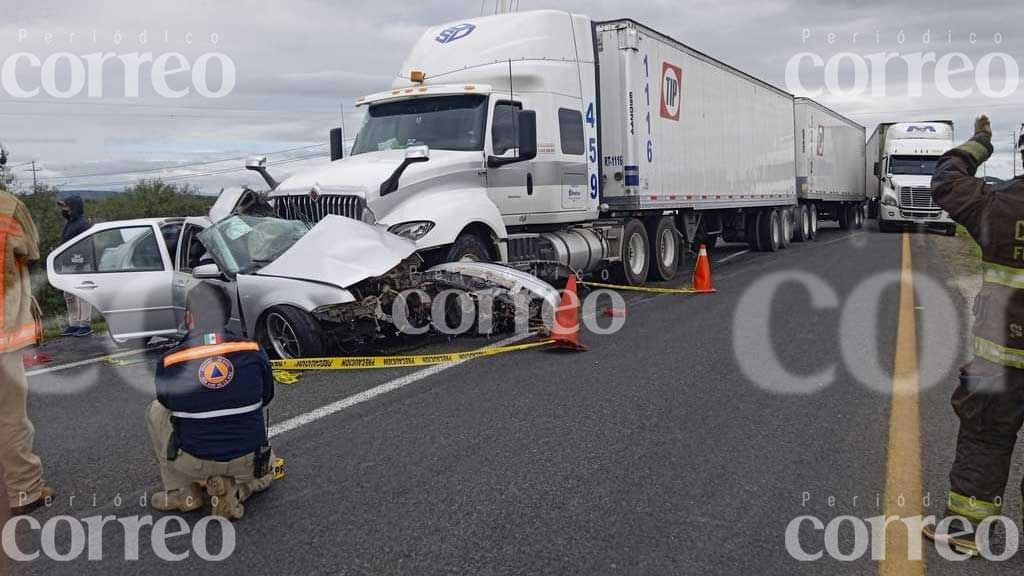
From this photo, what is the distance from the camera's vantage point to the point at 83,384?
24.4ft

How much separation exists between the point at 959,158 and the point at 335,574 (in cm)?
321

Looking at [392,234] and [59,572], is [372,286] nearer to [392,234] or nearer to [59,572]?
[392,234]

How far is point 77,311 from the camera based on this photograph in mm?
10234

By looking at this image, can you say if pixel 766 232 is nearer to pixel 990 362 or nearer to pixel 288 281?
pixel 288 281

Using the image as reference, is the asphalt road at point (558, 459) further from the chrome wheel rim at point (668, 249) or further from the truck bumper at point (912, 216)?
the truck bumper at point (912, 216)

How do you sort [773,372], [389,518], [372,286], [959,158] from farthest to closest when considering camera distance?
1. [372,286]
2. [773,372]
3. [389,518]
4. [959,158]

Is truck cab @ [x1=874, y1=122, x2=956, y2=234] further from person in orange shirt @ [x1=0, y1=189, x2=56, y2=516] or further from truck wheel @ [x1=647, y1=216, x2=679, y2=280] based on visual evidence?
person in orange shirt @ [x1=0, y1=189, x2=56, y2=516]

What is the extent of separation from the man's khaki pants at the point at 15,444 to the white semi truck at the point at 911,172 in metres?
28.0

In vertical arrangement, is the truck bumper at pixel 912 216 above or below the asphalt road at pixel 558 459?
above

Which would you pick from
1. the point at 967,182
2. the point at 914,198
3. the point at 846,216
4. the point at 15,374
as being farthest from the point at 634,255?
the point at 846,216

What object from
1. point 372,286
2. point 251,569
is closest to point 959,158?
point 251,569

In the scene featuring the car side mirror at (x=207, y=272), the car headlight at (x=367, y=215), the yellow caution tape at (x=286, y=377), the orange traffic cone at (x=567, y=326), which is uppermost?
the car headlight at (x=367, y=215)

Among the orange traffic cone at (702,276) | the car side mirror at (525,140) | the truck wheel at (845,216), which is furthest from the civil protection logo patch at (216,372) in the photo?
the truck wheel at (845,216)

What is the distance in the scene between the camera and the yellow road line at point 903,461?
134 inches
